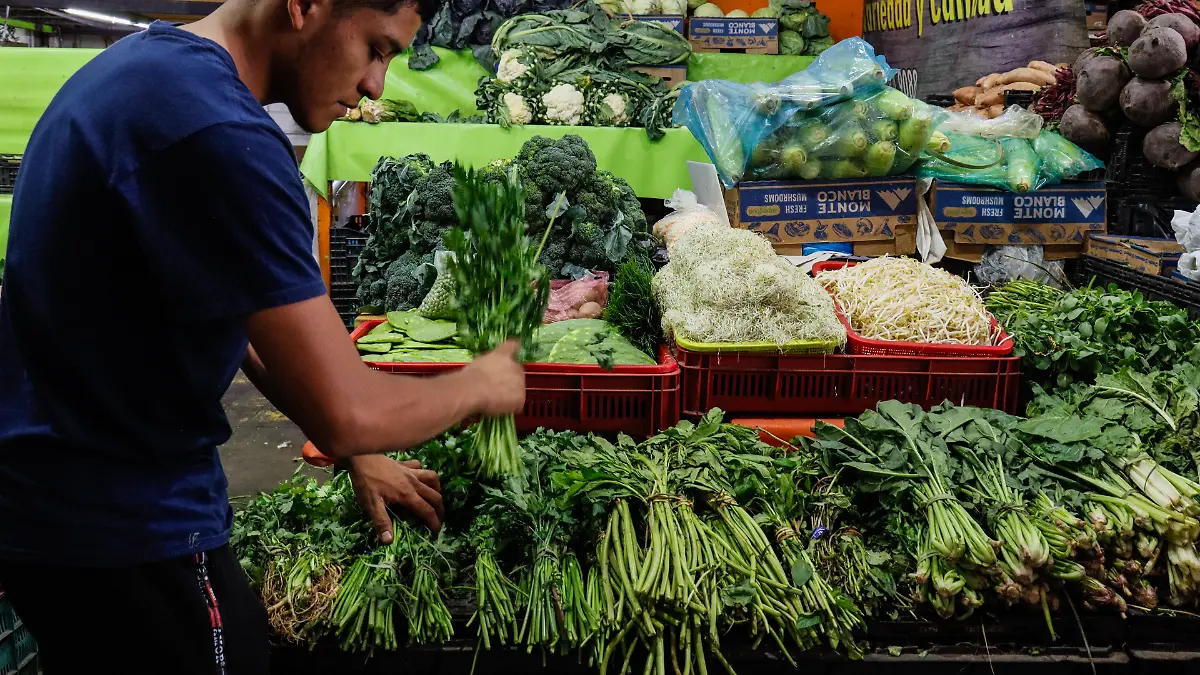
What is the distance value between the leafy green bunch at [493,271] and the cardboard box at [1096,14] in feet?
18.5

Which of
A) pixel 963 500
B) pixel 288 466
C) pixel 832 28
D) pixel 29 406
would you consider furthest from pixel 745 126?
pixel 832 28

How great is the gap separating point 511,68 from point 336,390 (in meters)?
5.47

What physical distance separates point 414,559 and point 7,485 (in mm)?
951

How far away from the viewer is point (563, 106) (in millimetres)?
5871

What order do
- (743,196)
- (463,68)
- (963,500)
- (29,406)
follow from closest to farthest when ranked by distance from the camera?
1. (29,406)
2. (963,500)
3. (743,196)
4. (463,68)

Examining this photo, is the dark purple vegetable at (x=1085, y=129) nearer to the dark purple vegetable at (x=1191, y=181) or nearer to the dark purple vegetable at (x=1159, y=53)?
the dark purple vegetable at (x=1159, y=53)

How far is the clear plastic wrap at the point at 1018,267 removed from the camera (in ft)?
15.4

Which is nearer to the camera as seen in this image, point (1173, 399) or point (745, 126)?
point (1173, 399)

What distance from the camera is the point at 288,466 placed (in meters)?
4.80

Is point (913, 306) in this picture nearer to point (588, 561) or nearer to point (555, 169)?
point (588, 561)

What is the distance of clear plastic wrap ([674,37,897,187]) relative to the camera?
15.1 feet

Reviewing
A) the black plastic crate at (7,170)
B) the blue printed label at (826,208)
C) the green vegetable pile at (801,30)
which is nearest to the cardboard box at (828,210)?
the blue printed label at (826,208)

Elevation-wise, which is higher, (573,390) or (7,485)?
(7,485)

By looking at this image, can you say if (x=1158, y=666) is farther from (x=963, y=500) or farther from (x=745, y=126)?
(x=745, y=126)
